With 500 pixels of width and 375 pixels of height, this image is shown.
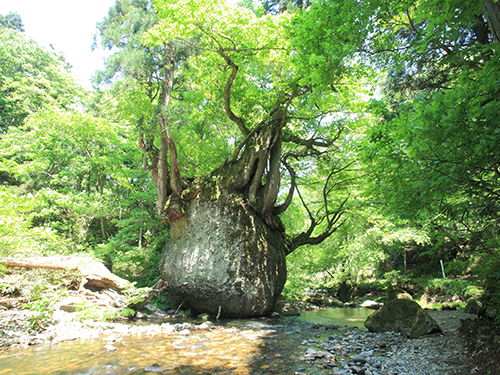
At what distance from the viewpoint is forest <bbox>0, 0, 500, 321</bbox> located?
330 cm

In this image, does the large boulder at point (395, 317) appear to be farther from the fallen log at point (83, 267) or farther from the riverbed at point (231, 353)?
the fallen log at point (83, 267)

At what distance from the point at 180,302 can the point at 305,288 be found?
24.5 ft

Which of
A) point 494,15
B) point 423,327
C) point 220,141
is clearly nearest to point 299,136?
point 220,141

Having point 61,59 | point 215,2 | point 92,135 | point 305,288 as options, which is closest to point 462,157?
point 215,2

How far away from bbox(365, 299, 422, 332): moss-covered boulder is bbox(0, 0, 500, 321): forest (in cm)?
146

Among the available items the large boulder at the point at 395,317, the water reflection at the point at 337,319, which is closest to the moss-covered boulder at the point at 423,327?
the large boulder at the point at 395,317

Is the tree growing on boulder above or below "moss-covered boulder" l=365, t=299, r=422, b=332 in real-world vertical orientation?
above

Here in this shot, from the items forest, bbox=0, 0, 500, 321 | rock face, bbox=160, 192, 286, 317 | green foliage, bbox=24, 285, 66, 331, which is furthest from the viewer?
rock face, bbox=160, 192, 286, 317

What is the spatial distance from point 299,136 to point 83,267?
30.0 feet

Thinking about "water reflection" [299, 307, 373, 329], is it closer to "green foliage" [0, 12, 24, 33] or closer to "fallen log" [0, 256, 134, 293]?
"fallen log" [0, 256, 134, 293]

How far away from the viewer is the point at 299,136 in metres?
11.5

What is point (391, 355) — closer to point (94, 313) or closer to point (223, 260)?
point (223, 260)

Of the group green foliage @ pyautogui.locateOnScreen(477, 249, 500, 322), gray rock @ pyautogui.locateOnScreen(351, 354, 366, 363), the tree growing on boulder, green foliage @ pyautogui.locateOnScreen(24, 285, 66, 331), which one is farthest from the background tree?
green foliage @ pyautogui.locateOnScreen(477, 249, 500, 322)

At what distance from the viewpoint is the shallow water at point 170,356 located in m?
4.00
